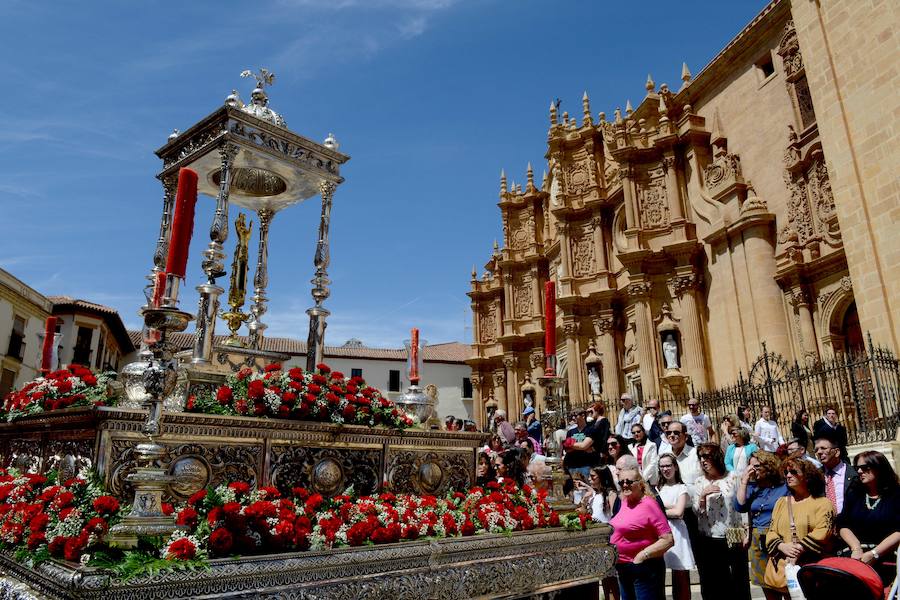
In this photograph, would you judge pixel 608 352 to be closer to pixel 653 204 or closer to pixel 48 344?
pixel 653 204

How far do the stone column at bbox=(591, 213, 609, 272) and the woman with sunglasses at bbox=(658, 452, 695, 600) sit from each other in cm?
2097

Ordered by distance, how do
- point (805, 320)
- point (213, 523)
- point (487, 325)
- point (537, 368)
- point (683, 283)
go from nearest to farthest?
point (213, 523) < point (805, 320) < point (683, 283) < point (537, 368) < point (487, 325)

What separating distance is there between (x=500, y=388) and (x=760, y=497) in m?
28.1

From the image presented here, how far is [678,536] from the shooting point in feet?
17.8

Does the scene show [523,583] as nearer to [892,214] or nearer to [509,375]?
[892,214]

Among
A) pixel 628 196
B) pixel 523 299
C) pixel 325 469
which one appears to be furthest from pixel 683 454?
pixel 523 299

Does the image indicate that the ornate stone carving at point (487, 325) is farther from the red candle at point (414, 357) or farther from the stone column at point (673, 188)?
the red candle at point (414, 357)

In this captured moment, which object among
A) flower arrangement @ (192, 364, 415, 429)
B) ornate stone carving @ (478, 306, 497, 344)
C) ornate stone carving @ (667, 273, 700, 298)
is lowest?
flower arrangement @ (192, 364, 415, 429)

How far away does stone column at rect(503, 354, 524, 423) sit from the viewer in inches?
1240

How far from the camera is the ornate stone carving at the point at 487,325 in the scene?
116 ft

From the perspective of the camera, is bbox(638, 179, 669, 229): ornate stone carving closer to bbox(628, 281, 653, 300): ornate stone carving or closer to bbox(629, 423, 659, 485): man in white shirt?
bbox(628, 281, 653, 300): ornate stone carving

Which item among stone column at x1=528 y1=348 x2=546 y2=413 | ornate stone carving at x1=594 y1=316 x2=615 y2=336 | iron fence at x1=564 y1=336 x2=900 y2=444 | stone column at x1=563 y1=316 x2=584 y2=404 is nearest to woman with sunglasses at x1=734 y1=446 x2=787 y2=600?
iron fence at x1=564 y1=336 x2=900 y2=444

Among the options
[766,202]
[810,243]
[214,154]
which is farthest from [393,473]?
[766,202]

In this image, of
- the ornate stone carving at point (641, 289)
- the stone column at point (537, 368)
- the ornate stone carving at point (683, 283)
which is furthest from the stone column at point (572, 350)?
the ornate stone carving at point (683, 283)
